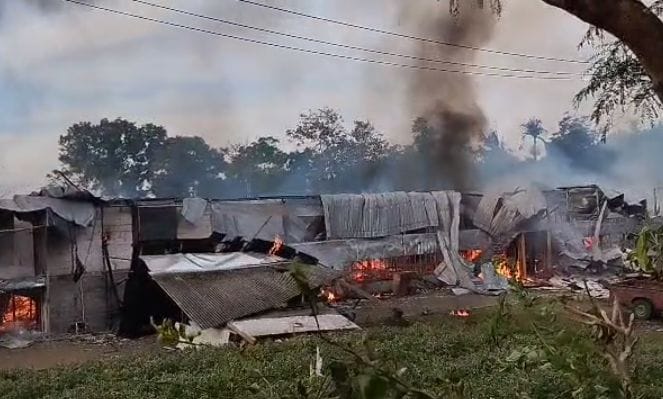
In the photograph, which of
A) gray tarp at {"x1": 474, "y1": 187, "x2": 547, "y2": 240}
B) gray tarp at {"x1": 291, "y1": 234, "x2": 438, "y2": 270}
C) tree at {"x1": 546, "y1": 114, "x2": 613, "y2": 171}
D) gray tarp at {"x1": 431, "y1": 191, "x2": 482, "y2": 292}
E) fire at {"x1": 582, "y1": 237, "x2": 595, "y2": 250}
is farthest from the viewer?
tree at {"x1": 546, "y1": 114, "x2": 613, "y2": 171}

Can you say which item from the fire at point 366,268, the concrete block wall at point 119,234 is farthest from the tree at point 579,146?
the concrete block wall at point 119,234

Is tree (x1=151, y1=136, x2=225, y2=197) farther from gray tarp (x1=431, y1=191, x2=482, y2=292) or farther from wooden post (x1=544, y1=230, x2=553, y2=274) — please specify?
wooden post (x1=544, y1=230, x2=553, y2=274)

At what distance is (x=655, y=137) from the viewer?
29547 mm

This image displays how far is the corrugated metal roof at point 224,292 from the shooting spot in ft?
41.7

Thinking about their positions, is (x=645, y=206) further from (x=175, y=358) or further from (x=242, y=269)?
(x=175, y=358)

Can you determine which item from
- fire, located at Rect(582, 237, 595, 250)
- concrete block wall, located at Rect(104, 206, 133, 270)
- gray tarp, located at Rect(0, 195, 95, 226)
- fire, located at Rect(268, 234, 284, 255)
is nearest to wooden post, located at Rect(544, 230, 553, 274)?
fire, located at Rect(582, 237, 595, 250)

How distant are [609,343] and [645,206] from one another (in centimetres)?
2355

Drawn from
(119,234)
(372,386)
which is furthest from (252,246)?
(372,386)

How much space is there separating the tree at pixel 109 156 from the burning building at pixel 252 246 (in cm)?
1015

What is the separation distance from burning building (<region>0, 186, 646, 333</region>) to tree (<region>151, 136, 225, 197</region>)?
7806 millimetres

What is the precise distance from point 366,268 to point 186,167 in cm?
1091

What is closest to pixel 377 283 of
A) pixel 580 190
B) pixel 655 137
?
pixel 580 190

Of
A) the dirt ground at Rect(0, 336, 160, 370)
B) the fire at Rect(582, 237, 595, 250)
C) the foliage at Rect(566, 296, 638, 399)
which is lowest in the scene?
the dirt ground at Rect(0, 336, 160, 370)

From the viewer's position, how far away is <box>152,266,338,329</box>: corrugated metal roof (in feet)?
41.7
